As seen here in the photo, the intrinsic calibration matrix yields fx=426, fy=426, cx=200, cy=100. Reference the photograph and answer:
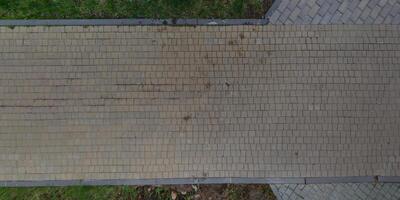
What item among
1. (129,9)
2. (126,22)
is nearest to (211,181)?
(126,22)

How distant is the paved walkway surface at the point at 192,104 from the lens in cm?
603

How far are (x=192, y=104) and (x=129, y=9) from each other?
1640 millimetres

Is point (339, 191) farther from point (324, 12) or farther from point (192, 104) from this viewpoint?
point (324, 12)

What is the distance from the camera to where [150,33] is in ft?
20.0

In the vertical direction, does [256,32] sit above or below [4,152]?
above

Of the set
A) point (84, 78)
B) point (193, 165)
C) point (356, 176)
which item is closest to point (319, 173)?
point (356, 176)

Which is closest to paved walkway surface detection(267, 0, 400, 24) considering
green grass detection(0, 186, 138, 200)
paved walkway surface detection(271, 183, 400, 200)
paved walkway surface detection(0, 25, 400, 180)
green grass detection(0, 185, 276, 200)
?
paved walkway surface detection(0, 25, 400, 180)

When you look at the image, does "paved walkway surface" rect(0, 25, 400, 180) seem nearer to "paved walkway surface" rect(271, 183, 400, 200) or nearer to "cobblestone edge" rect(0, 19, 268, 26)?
"cobblestone edge" rect(0, 19, 268, 26)

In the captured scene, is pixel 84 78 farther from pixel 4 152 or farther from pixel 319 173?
pixel 319 173

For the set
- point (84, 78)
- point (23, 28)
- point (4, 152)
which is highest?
point (23, 28)

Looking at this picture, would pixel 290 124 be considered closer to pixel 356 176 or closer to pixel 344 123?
pixel 344 123

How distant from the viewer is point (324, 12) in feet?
20.2

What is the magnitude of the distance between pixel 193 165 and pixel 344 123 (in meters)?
2.24

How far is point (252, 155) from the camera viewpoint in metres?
6.06
